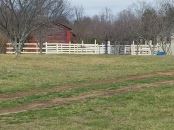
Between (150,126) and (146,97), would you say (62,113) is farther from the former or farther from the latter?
(146,97)

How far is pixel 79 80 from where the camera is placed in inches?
763

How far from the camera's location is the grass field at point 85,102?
386 inches

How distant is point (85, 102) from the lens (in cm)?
1318

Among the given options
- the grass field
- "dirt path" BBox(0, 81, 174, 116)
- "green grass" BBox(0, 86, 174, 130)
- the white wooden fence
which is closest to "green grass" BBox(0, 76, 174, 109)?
the grass field

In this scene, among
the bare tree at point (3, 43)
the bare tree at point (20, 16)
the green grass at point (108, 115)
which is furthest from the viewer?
the bare tree at point (3, 43)

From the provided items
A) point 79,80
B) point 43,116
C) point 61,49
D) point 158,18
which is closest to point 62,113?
point 43,116

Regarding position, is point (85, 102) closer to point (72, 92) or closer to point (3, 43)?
point (72, 92)

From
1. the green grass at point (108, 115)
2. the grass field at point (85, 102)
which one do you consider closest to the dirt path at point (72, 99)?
the grass field at point (85, 102)

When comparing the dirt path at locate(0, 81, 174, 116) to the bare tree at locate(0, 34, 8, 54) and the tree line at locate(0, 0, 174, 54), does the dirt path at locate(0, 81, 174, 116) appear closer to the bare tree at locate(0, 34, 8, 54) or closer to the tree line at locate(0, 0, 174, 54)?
the tree line at locate(0, 0, 174, 54)

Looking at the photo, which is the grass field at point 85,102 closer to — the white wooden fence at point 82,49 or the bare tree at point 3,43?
the white wooden fence at point 82,49

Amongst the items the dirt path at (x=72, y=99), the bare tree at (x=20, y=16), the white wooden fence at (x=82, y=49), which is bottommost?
the dirt path at (x=72, y=99)

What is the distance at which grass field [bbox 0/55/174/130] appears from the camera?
9.80 m

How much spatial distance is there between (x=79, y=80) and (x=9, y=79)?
2.68 meters

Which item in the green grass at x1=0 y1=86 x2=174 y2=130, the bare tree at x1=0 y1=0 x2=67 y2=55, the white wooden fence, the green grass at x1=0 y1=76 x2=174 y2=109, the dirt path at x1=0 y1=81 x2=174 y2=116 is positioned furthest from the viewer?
the white wooden fence
